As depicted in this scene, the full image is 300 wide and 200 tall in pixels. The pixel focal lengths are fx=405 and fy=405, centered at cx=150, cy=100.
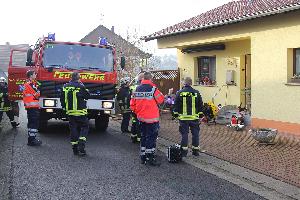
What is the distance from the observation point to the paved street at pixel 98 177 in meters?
5.88

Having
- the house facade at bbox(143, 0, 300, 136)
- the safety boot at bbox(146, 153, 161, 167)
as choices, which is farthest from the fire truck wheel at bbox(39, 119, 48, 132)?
the house facade at bbox(143, 0, 300, 136)

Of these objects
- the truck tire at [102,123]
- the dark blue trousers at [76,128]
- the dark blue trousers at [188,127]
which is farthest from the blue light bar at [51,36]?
the dark blue trousers at [188,127]

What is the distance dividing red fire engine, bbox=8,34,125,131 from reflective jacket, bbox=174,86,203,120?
3120mm

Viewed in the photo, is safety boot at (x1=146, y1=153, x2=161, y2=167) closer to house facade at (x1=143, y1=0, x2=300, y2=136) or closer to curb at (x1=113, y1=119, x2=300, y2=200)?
curb at (x1=113, y1=119, x2=300, y2=200)

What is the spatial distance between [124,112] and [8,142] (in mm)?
3379

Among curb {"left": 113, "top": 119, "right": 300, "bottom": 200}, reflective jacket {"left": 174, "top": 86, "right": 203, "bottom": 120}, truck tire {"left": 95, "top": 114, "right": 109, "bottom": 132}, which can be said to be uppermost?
reflective jacket {"left": 174, "top": 86, "right": 203, "bottom": 120}

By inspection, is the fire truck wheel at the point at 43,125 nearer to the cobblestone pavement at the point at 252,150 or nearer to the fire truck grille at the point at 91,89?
the fire truck grille at the point at 91,89

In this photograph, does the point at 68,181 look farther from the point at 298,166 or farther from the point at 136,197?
the point at 298,166

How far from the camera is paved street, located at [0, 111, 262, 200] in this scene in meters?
5.88

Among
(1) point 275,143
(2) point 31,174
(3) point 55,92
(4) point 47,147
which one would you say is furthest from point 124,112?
(2) point 31,174

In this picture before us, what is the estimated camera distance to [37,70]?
36.2 feet

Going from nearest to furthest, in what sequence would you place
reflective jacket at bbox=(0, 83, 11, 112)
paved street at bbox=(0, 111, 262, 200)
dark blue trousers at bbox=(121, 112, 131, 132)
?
paved street at bbox=(0, 111, 262, 200) → dark blue trousers at bbox=(121, 112, 131, 132) → reflective jacket at bbox=(0, 83, 11, 112)

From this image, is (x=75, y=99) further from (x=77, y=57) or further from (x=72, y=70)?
(x=77, y=57)

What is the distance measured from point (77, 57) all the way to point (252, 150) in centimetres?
540
